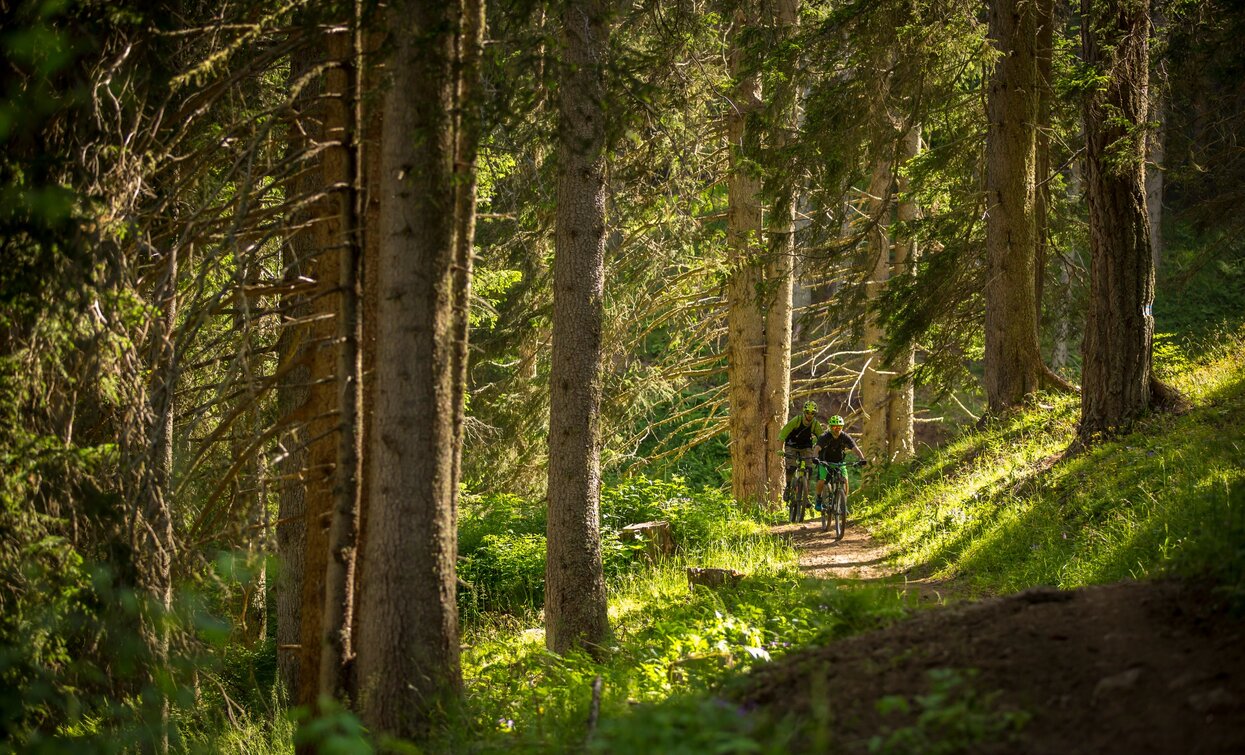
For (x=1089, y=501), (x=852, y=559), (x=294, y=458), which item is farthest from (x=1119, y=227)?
(x=294, y=458)

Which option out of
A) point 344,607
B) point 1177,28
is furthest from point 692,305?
point 344,607

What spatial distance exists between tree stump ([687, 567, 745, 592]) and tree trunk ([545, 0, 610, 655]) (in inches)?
68.5

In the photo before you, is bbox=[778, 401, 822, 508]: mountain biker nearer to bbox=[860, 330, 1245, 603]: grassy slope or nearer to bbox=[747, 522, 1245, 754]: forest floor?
bbox=[860, 330, 1245, 603]: grassy slope

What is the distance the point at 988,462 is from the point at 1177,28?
242 inches

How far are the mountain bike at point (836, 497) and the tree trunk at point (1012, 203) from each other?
3231mm

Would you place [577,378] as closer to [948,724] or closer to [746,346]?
[948,724]

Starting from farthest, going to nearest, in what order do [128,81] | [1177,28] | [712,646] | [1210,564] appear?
1. [1177,28]
2. [712,646]
3. [128,81]
4. [1210,564]

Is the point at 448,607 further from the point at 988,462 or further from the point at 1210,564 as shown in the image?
the point at 988,462

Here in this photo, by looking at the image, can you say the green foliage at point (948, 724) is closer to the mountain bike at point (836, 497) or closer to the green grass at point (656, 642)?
the green grass at point (656, 642)

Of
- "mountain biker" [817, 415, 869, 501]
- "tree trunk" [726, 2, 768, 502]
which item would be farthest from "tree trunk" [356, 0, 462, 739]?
"tree trunk" [726, 2, 768, 502]

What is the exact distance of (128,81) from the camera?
5.96m

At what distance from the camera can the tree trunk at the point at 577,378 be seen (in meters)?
8.82

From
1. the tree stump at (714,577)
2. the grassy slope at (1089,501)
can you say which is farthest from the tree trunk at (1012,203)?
the tree stump at (714,577)

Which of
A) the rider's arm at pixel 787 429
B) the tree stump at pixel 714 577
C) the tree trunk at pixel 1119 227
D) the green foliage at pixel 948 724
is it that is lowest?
the tree stump at pixel 714 577
